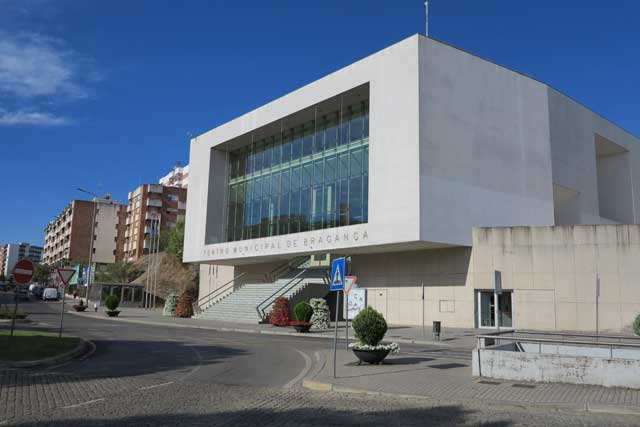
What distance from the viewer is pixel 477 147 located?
105 ft

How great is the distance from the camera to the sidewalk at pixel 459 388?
9469 millimetres

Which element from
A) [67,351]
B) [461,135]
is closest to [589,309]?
[461,135]

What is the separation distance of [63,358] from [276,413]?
910 centimetres

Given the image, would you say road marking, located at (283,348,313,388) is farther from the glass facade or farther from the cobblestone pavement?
the glass facade

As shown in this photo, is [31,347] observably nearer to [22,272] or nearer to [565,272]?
[22,272]

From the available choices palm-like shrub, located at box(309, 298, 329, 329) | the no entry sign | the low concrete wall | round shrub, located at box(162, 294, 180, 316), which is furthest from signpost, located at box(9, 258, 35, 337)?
round shrub, located at box(162, 294, 180, 316)

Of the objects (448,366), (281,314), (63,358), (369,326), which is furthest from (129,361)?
(281,314)

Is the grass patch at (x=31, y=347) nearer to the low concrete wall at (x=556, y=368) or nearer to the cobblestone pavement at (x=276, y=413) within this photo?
the cobblestone pavement at (x=276, y=413)

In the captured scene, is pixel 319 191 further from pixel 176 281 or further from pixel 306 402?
pixel 176 281

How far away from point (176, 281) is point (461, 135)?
52.9 metres

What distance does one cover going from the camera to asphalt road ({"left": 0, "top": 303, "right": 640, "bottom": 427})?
26.7 feet

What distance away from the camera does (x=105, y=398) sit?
9570mm

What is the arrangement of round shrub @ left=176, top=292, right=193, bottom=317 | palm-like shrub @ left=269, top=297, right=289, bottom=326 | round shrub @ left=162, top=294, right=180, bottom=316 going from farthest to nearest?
round shrub @ left=162, top=294, right=180, bottom=316
round shrub @ left=176, top=292, right=193, bottom=317
palm-like shrub @ left=269, top=297, right=289, bottom=326

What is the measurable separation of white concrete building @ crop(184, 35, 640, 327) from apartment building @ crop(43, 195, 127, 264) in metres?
76.9
